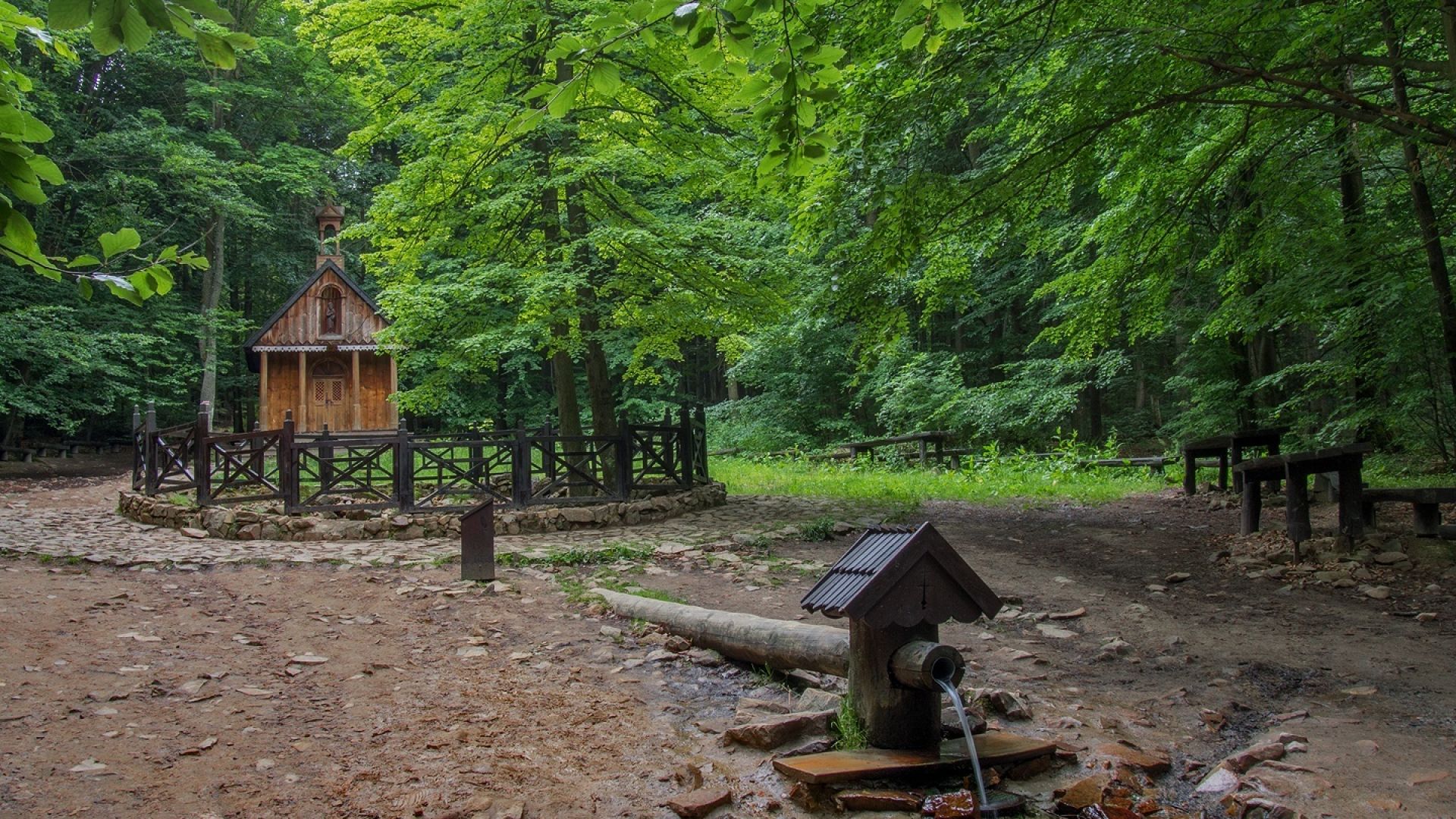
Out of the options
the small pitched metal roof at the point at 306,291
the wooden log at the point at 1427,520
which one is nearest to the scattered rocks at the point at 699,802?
the wooden log at the point at 1427,520

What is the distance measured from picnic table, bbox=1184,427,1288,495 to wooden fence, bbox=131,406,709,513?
7371 millimetres

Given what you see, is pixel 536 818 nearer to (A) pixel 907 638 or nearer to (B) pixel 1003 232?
(A) pixel 907 638

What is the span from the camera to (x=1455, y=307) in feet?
27.4

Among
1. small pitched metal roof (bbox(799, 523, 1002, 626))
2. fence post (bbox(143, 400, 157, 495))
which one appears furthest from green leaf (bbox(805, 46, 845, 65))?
fence post (bbox(143, 400, 157, 495))

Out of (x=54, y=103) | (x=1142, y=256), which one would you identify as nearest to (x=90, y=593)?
(x=1142, y=256)

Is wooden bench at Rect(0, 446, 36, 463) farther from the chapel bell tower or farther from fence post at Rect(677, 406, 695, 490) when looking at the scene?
fence post at Rect(677, 406, 695, 490)

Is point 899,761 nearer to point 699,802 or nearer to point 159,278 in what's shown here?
point 699,802

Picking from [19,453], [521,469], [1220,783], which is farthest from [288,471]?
[19,453]

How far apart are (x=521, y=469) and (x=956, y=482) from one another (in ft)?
28.8

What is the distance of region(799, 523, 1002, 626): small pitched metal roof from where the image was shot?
362 cm

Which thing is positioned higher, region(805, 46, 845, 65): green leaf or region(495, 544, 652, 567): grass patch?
region(805, 46, 845, 65): green leaf

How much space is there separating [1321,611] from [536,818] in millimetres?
5960

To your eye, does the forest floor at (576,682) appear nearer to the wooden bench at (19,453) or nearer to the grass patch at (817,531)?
the grass patch at (817,531)

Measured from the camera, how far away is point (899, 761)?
3582mm
